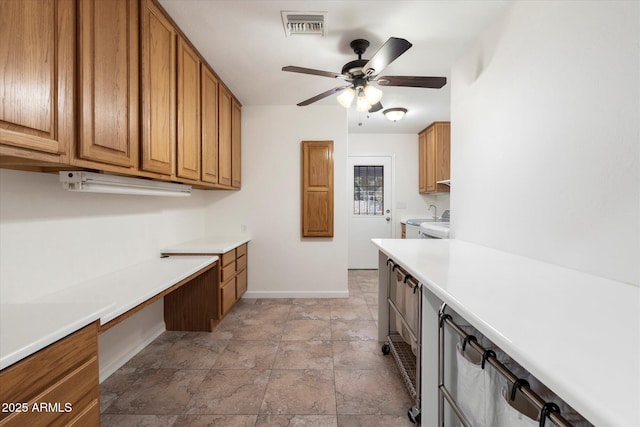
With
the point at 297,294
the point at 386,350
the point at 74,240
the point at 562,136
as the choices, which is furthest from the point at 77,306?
the point at 297,294

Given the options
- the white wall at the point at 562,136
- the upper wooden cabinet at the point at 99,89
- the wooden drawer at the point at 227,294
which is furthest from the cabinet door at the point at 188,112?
the white wall at the point at 562,136

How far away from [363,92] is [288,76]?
874mm

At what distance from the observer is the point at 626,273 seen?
1.05 metres

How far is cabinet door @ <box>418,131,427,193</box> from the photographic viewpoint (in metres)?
4.70

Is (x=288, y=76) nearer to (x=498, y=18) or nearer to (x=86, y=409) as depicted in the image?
(x=498, y=18)

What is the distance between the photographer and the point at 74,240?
5.18ft

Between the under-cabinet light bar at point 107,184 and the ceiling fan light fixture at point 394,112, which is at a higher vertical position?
the ceiling fan light fixture at point 394,112

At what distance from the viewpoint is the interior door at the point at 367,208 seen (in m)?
5.14

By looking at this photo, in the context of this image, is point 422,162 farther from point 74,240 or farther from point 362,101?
point 74,240

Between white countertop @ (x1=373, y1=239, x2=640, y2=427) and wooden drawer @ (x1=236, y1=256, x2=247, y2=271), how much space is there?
7.39 feet

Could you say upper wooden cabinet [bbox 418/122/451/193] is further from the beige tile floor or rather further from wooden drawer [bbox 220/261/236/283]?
wooden drawer [bbox 220/261/236/283]

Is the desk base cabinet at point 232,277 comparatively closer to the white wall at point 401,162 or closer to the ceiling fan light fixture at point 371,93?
the ceiling fan light fixture at point 371,93

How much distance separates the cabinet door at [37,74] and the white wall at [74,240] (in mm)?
462

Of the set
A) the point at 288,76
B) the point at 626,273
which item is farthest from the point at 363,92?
the point at 626,273
